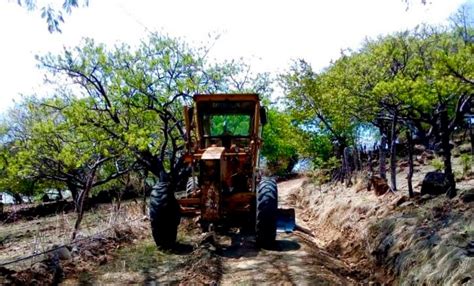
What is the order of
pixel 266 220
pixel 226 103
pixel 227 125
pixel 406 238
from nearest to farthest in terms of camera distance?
pixel 406 238 → pixel 266 220 → pixel 226 103 → pixel 227 125

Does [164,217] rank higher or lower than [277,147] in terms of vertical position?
lower

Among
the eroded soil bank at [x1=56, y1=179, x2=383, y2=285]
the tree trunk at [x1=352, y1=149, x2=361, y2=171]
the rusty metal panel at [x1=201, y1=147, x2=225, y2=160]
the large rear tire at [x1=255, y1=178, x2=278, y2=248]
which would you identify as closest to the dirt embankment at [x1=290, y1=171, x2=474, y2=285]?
the eroded soil bank at [x1=56, y1=179, x2=383, y2=285]

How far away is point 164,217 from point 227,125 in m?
2.66

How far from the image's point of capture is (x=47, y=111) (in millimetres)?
15445

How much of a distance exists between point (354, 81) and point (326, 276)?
9404mm

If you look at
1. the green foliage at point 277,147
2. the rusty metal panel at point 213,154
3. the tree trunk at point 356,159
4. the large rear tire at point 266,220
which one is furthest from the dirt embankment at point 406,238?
the green foliage at point 277,147

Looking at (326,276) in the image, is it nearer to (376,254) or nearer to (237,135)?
(376,254)

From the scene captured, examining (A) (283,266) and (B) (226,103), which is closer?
(A) (283,266)

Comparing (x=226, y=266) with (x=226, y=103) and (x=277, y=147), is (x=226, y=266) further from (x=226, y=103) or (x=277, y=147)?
(x=277, y=147)

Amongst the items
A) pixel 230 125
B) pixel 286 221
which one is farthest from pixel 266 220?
pixel 230 125

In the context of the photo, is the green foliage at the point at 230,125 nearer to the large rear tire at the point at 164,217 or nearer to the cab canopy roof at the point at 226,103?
the cab canopy roof at the point at 226,103

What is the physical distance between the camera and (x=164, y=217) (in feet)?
28.0

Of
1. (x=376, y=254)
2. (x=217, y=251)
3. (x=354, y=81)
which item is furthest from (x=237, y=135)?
(x=354, y=81)

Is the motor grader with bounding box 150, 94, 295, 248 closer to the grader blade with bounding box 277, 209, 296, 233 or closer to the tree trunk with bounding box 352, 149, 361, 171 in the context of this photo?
the grader blade with bounding box 277, 209, 296, 233
